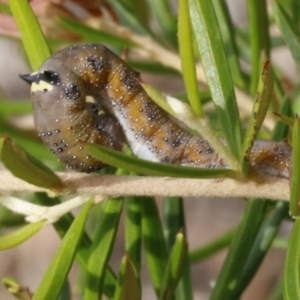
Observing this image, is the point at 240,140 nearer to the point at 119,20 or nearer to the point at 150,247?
the point at 150,247

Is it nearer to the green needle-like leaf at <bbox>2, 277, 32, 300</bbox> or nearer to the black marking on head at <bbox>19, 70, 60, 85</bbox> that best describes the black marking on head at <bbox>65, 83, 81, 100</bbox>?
the black marking on head at <bbox>19, 70, 60, 85</bbox>

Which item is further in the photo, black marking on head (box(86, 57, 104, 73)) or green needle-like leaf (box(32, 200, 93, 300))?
black marking on head (box(86, 57, 104, 73))

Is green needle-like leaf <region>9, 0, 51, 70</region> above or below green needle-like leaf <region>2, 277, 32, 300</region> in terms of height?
above

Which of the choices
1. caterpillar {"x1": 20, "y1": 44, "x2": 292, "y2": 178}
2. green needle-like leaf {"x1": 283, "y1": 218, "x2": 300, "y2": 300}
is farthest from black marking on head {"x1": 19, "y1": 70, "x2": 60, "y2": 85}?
green needle-like leaf {"x1": 283, "y1": 218, "x2": 300, "y2": 300}

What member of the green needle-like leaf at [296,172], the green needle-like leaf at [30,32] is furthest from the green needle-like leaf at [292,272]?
the green needle-like leaf at [30,32]

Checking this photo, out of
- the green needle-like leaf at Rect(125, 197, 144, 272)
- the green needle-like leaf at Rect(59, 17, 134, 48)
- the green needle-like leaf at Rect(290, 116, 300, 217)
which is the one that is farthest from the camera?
the green needle-like leaf at Rect(59, 17, 134, 48)

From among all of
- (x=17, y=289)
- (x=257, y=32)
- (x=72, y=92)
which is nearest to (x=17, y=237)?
(x=17, y=289)

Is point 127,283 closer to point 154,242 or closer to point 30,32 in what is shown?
point 154,242
